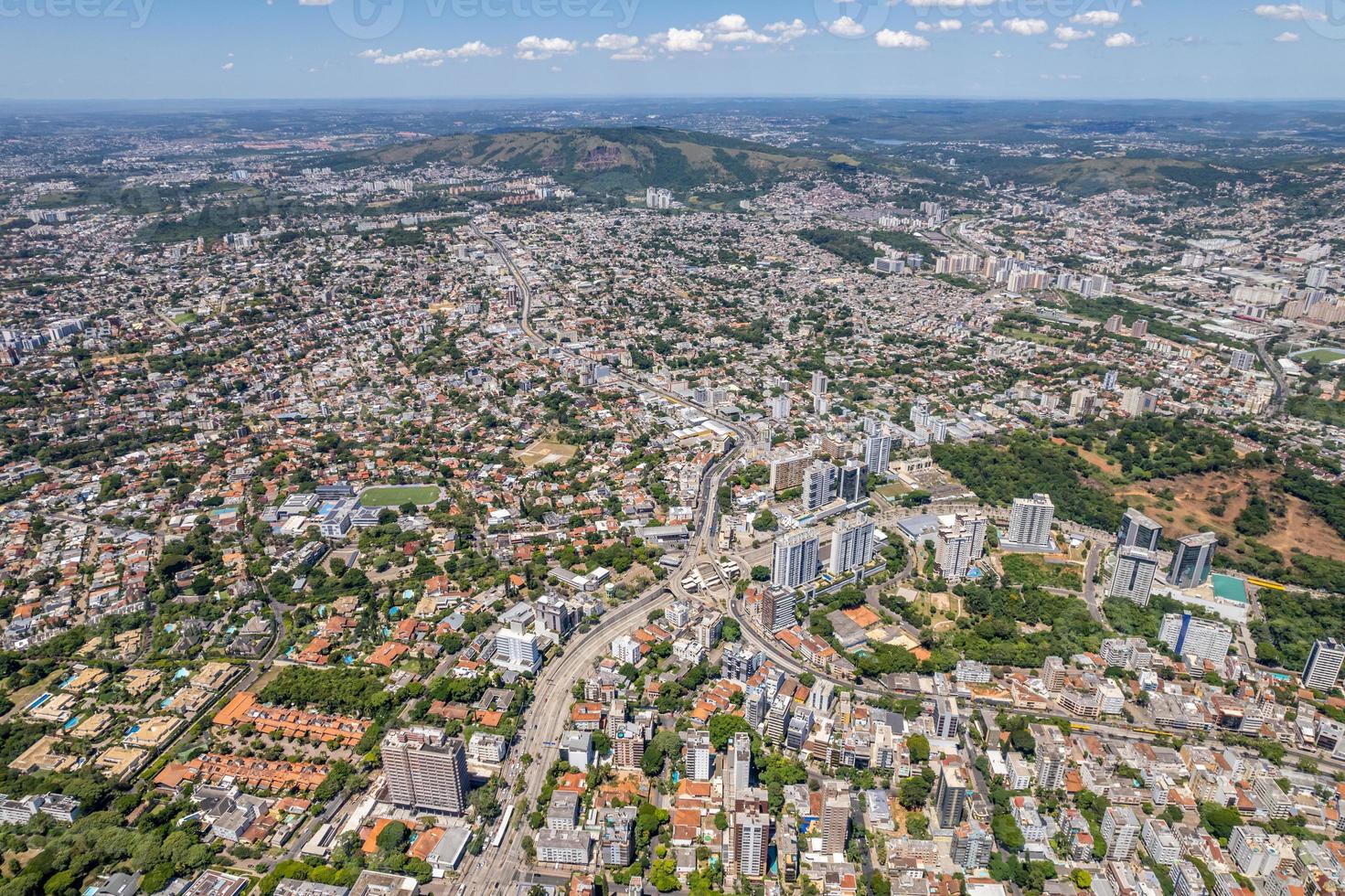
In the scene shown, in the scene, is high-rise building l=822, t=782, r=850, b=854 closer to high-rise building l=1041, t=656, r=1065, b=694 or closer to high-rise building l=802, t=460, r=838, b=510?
high-rise building l=1041, t=656, r=1065, b=694

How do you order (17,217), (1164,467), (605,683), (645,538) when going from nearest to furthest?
1. (605,683)
2. (645,538)
3. (1164,467)
4. (17,217)

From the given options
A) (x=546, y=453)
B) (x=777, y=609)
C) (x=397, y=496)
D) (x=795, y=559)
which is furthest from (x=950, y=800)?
(x=397, y=496)

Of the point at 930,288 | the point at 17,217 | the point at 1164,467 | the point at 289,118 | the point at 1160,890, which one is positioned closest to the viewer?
the point at 1160,890

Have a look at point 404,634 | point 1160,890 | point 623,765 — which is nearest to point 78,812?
point 404,634

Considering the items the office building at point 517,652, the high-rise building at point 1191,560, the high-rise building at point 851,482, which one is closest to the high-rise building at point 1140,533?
the high-rise building at point 1191,560

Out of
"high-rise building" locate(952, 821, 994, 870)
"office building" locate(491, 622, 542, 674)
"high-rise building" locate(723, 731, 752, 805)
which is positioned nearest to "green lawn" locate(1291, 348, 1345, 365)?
"high-rise building" locate(952, 821, 994, 870)

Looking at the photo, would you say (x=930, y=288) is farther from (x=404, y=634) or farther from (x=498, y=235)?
(x=404, y=634)

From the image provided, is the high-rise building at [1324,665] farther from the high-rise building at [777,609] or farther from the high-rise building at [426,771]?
the high-rise building at [426,771]
